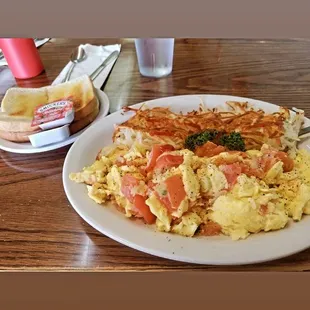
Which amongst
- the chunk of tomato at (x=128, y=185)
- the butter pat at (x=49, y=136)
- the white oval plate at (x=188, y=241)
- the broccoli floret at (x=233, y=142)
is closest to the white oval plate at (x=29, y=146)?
the butter pat at (x=49, y=136)

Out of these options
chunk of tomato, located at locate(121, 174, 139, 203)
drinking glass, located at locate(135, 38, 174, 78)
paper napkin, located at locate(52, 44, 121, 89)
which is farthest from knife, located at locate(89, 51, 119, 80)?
chunk of tomato, located at locate(121, 174, 139, 203)

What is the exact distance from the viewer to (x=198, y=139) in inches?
45.7

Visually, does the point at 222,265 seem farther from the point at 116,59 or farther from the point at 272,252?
the point at 116,59

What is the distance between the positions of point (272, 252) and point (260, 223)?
0.08 m

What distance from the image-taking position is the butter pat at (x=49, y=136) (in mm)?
1256

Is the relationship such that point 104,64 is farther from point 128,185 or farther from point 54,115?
point 128,185

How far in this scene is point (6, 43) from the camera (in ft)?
5.64

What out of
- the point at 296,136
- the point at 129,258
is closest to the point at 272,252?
the point at 129,258

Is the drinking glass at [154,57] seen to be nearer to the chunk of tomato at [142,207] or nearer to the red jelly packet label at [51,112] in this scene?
the red jelly packet label at [51,112]

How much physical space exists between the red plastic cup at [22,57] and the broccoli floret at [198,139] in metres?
1.03

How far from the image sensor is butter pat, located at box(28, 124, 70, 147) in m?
1.26

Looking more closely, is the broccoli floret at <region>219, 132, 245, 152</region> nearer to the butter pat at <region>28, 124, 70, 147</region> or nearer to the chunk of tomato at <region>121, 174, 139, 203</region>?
the chunk of tomato at <region>121, 174, 139, 203</region>

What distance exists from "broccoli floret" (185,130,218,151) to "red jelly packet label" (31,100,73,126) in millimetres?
455

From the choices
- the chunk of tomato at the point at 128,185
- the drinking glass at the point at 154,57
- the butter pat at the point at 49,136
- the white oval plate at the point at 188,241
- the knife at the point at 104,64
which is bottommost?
the knife at the point at 104,64
